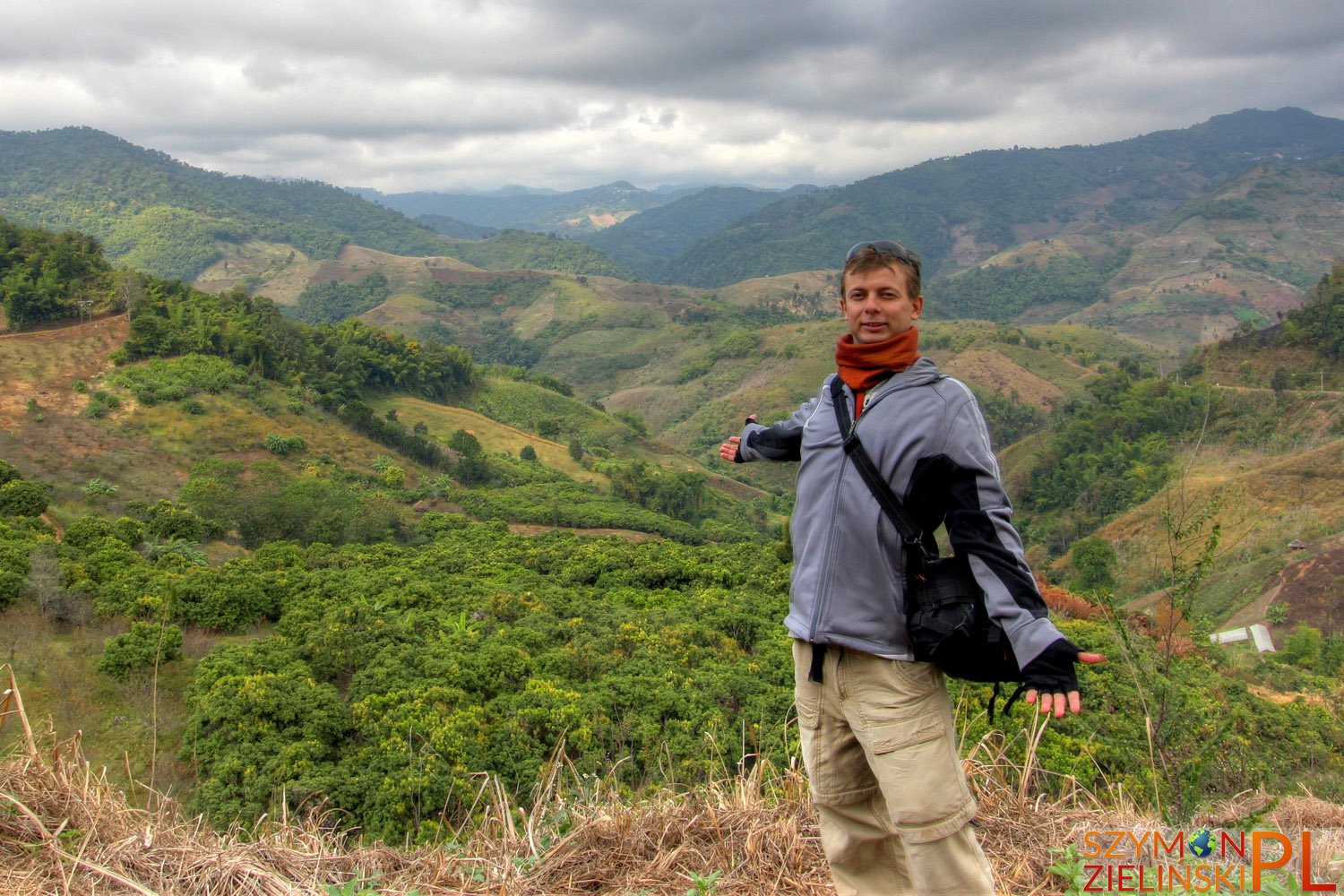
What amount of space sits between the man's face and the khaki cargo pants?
3.50 ft

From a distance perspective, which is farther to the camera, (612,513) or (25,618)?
(612,513)

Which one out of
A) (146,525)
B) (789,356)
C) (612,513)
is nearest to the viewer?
(146,525)

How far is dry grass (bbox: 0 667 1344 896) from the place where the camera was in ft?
9.95

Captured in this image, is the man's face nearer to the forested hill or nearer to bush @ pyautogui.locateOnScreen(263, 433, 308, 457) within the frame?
bush @ pyautogui.locateOnScreen(263, 433, 308, 457)

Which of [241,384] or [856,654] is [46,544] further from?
[241,384]

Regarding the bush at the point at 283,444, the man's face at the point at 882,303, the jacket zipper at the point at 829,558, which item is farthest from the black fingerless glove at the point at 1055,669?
the bush at the point at 283,444

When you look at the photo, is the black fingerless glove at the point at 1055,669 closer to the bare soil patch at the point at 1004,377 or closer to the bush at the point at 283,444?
the bush at the point at 283,444

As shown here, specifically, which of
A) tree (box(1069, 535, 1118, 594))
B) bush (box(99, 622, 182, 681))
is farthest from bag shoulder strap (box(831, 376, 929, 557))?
tree (box(1069, 535, 1118, 594))

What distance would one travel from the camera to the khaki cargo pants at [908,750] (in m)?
2.43

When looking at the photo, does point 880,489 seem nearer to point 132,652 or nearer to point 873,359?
point 873,359

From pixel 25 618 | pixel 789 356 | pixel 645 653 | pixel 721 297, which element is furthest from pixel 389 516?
pixel 721 297

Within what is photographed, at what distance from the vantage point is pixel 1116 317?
155625 millimetres

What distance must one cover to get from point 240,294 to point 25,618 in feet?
125

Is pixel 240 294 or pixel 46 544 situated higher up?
pixel 240 294
